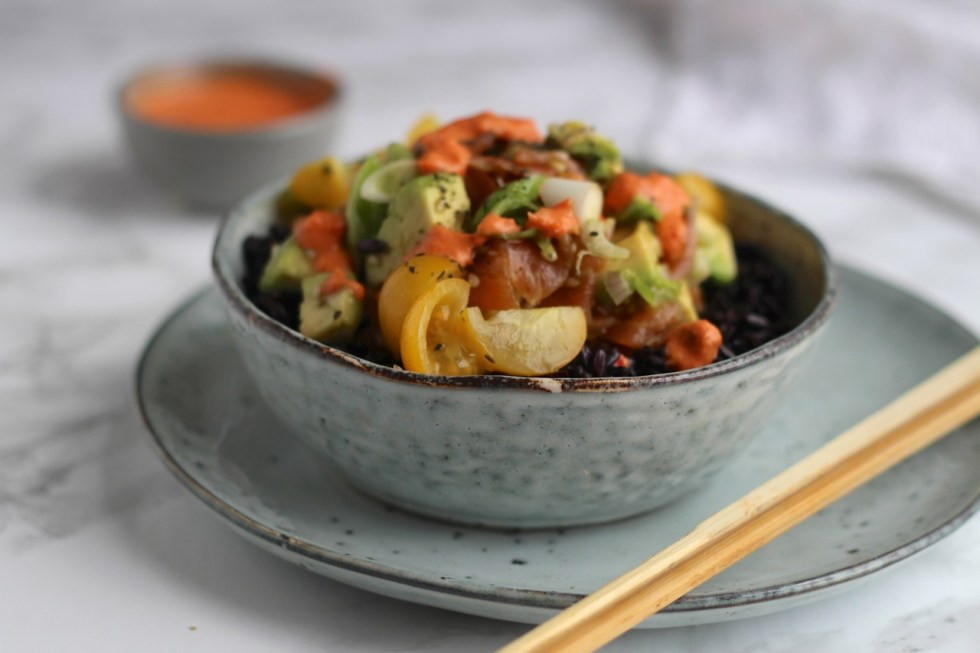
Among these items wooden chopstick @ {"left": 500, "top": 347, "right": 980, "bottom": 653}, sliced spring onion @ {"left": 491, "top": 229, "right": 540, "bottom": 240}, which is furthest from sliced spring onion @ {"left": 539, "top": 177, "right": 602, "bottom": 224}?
wooden chopstick @ {"left": 500, "top": 347, "right": 980, "bottom": 653}

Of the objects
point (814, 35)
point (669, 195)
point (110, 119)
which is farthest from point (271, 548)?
point (814, 35)

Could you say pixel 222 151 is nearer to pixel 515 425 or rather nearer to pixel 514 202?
pixel 514 202

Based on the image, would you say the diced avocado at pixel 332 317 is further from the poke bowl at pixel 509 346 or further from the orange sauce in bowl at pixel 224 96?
the orange sauce in bowl at pixel 224 96

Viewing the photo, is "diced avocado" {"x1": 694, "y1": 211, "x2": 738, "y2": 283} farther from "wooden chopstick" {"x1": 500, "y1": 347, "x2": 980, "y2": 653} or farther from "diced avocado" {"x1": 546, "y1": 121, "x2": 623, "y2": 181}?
"wooden chopstick" {"x1": 500, "y1": 347, "x2": 980, "y2": 653}

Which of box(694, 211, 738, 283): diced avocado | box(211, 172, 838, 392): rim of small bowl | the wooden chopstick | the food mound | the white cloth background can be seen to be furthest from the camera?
the white cloth background

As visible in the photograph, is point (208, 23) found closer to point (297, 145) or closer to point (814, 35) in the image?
point (297, 145)

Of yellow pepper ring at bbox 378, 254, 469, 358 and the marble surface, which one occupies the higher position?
yellow pepper ring at bbox 378, 254, 469, 358
